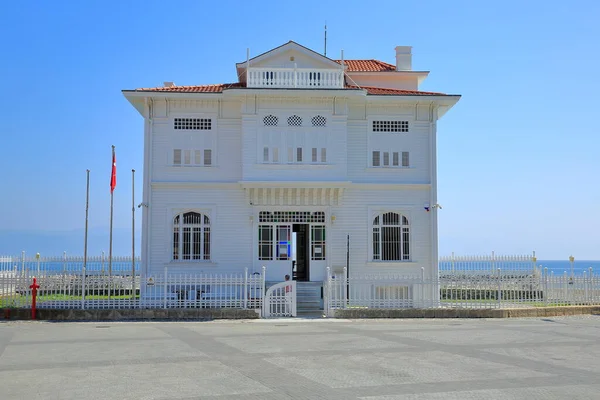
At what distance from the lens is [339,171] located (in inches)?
969

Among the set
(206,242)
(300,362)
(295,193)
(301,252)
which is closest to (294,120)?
(295,193)

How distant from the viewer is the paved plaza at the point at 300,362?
8977 millimetres

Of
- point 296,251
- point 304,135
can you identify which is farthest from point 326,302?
point 304,135

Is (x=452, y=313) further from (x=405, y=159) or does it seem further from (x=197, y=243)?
(x=197, y=243)

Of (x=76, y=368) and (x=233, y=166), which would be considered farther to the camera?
(x=233, y=166)

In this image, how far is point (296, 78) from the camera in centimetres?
2472

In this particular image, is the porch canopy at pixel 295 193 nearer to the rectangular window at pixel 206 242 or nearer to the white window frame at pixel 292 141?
the white window frame at pixel 292 141

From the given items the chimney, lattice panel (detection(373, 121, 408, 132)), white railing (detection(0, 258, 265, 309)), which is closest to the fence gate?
white railing (detection(0, 258, 265, 309))

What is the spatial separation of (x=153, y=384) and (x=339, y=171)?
16.0 m

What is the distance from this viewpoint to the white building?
24609 mm

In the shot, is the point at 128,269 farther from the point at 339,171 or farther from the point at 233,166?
the point at 339,171

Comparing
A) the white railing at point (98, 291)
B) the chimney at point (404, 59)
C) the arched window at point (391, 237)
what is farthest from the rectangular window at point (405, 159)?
the white railing at point (98, 291)

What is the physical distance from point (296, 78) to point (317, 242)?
6.33 m

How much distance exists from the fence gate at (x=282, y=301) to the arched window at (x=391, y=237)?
19.2 feet
